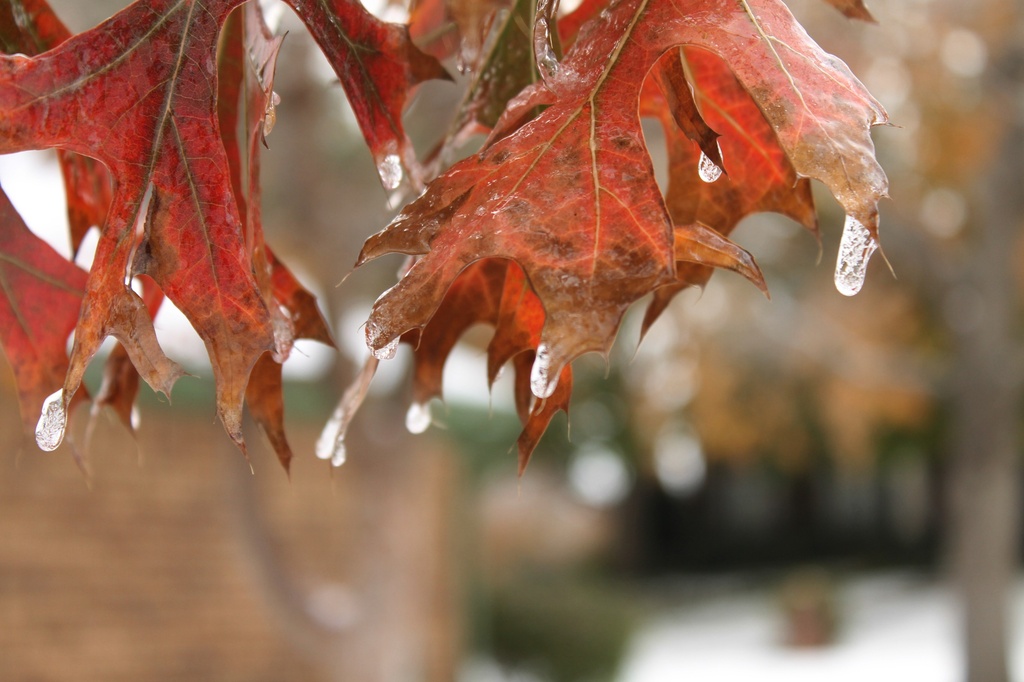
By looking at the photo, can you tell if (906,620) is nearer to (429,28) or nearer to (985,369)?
(985,369)

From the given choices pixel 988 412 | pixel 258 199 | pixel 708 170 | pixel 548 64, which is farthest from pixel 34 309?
pixel 988 412

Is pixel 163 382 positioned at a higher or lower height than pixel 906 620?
higher

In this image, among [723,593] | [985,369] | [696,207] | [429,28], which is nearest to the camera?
[696,207]

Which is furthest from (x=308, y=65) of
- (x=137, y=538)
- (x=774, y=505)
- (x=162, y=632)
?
(x=774, y=505)

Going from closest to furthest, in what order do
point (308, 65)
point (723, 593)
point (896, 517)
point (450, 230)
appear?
point (450, 230), point (308, 65), point (723, 593), point (896, 517)

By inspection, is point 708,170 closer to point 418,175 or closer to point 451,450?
point 418,175
